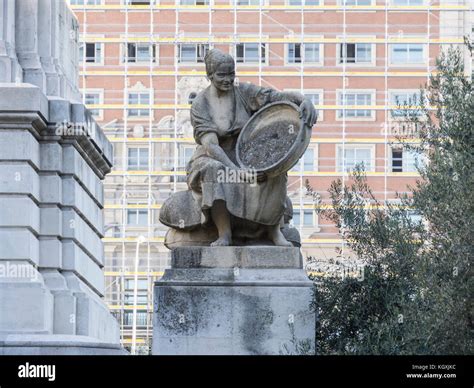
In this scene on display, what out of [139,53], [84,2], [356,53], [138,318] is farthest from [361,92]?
[138,318]

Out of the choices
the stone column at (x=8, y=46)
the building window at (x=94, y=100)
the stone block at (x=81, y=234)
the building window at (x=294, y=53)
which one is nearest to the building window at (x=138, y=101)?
the building window at (x=94, y=100)

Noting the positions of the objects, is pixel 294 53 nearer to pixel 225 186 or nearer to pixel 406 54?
pixel 406 54

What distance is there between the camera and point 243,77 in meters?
86.4

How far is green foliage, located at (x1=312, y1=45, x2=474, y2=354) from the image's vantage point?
2300 centimetres

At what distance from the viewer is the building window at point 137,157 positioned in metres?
86.9

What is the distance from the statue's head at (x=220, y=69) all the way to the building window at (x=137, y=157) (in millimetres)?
61090

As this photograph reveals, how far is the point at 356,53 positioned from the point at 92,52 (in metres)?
11.6

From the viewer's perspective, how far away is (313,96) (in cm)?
8669

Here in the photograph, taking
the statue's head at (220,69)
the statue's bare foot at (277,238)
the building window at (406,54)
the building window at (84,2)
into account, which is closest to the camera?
the statue's bare foot at (277,238)

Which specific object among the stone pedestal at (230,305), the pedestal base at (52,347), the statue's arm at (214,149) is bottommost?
the pedestal base at (52,347)

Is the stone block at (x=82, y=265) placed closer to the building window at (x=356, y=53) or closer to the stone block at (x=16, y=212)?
the stone block at (x=16, y=212)

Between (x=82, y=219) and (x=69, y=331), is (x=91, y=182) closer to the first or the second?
(x=82, y=219)

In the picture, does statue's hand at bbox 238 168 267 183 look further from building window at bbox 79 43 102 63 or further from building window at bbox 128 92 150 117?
building window at bbox 79 43 102 63
